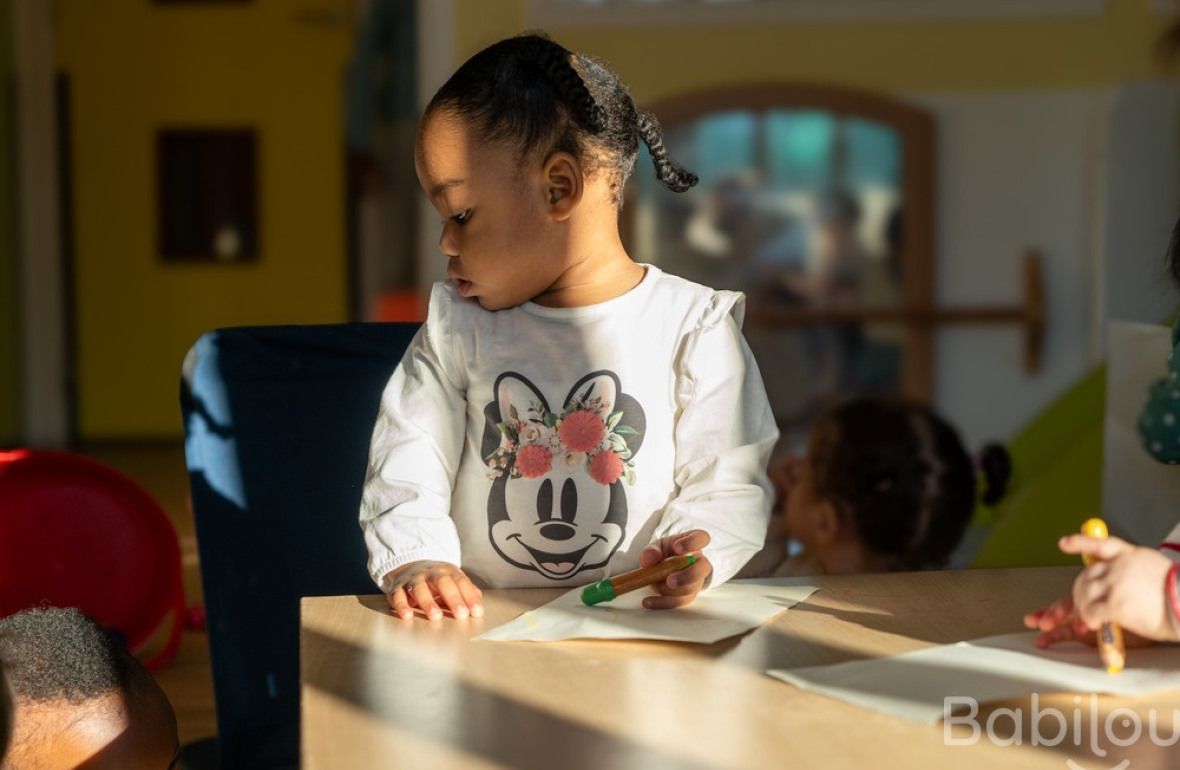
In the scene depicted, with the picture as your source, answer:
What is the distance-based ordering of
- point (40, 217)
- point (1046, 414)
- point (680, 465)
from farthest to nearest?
point (40, 217) < point (1046, 414) < point (680, 465)

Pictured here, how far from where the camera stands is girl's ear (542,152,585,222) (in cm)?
111

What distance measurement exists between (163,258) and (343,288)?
28.4 inches

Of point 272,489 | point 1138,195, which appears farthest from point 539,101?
point 1138,195

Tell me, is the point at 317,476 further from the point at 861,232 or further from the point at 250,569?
the point at 861,232

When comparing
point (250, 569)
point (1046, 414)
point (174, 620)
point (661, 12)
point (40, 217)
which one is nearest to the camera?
point (250, 569)

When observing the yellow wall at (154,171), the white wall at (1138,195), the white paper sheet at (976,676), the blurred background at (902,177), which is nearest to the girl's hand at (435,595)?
the white paper sheet at (976,676)

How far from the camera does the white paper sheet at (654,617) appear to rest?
832mm

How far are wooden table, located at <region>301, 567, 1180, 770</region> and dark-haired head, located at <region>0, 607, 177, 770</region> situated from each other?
0.95 feet

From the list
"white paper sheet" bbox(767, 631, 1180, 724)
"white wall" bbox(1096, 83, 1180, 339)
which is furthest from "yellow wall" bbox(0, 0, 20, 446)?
"white paper sheet" bbox(767, 631, 1180, 724)

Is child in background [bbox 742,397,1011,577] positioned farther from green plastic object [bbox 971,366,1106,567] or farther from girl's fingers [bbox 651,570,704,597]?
girl's fingers [bbox 651,570,704,597]

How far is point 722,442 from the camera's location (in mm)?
1078

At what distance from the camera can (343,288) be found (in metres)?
5.95

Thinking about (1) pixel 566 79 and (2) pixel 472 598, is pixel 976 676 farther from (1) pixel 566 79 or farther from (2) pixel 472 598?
(1) pixel 566 79

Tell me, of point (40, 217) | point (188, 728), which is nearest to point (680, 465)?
point (188, 728)
